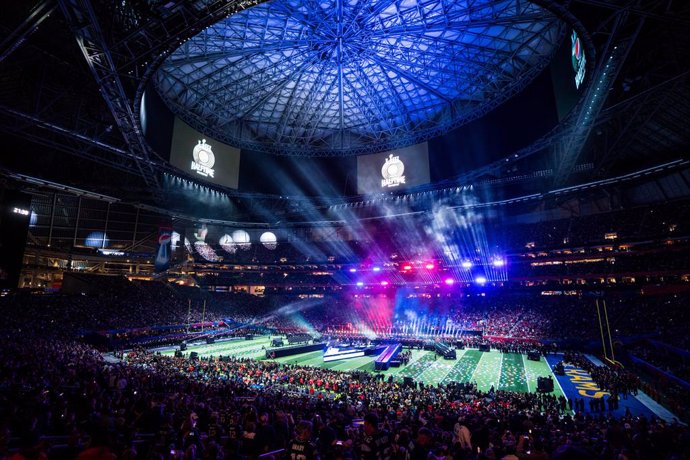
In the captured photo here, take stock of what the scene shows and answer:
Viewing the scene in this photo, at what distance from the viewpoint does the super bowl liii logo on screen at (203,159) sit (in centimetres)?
4622

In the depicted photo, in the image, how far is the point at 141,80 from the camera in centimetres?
2295

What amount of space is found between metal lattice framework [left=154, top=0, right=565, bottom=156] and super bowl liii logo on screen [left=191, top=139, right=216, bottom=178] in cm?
266

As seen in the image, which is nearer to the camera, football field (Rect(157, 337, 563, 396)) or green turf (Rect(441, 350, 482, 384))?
football field (Rect(157, 337, 563, 396))

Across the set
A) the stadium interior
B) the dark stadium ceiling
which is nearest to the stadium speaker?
the stadium interior

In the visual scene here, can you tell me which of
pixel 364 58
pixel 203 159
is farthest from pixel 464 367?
pixel 203 159

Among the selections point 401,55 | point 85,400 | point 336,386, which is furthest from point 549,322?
point 85,400

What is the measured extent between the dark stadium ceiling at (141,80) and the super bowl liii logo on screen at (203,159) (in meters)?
4.90

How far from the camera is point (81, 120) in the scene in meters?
29.8

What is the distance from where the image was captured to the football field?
27.6 metres

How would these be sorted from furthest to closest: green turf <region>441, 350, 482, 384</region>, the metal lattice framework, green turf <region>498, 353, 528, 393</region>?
the metal lattice framework, green turf <region>441, 350, 482, 384</region>, green turf <region>498, 353, 528, 393</region>

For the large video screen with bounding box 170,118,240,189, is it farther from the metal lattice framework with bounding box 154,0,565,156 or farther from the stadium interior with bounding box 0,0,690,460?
the metal lattice framework with bounding box 154,0,565,156

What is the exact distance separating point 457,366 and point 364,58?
34246mm

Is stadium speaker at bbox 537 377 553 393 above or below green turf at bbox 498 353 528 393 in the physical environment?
above

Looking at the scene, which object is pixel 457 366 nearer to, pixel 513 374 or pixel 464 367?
pixel 464 367
